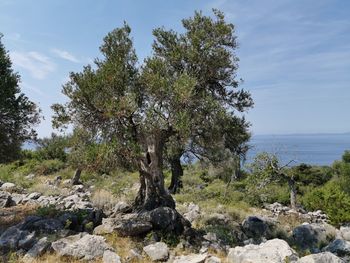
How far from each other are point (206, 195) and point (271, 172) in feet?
17.3

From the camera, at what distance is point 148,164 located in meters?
15.6

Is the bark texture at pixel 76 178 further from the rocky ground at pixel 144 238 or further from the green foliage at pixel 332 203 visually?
the green foliage at pixel 332 203

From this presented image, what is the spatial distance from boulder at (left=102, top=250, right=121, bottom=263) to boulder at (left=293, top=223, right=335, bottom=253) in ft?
31.4

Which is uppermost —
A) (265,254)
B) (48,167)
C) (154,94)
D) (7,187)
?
(154,94)

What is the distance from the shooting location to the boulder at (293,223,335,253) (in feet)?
58.0

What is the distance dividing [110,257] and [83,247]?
109 cm

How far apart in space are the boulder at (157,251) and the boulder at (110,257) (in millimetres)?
1272

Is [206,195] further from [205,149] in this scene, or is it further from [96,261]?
[96,261]

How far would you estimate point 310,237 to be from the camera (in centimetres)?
1827

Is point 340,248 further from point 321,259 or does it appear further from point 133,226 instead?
point 133,226

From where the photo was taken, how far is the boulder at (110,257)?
1124cm

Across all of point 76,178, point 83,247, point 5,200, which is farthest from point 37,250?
point 76,178

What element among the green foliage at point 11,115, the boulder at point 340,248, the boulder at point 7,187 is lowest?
the boulder at point 340,248

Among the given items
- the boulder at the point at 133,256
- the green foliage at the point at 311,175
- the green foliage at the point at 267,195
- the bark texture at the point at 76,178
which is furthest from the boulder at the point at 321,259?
the green foliage at the point at 311,175
